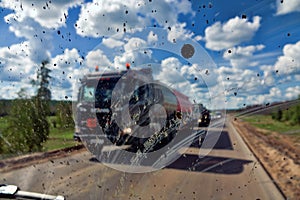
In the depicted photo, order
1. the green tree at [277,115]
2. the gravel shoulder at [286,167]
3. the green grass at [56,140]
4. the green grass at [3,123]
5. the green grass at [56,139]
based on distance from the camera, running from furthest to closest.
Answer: the green grass at [3,123], the green grass at [56,140], the green grass at [56,139], the gravel shoulder at [286,167], the green tree at [277,115]

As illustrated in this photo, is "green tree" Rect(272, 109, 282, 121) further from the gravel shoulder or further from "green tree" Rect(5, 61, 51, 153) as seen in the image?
"green tree" Rect(5, 61, 51, 153)

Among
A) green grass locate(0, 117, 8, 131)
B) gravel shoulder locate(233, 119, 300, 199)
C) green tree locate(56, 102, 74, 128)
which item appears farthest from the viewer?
green grass locate(0, 117, 8, 131)

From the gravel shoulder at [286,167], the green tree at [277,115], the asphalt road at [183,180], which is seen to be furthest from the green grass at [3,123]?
the green tree at [277,115]

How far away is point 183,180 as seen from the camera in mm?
2783

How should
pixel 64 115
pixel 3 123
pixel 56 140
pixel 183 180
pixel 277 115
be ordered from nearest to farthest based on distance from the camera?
pixel 277 115 → pixel 183 180 → pixel 64 115 → pixel 56 140 → pixel 3 123

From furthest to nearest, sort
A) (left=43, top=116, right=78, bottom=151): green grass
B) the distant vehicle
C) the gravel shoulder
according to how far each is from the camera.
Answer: (left=43, top=116, right=78, bottom=151): green grass → the distant vehicle → the gravel shoulder

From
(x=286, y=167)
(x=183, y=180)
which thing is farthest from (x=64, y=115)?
(x=286, y=167)

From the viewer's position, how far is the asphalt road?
2.33m

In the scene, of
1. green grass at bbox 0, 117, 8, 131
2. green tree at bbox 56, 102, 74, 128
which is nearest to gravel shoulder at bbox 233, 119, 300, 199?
green tree at bbox 56, 102, 74, 128

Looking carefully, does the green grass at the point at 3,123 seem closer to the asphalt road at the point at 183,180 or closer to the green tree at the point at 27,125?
the green tree at the point at 27,125

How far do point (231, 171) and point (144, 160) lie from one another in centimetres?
107

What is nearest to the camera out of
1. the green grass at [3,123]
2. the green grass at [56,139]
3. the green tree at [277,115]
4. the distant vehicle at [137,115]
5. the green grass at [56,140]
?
the green tree at [277,115]

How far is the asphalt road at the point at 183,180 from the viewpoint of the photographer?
233cm

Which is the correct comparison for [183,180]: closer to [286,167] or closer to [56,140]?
[286,167]
